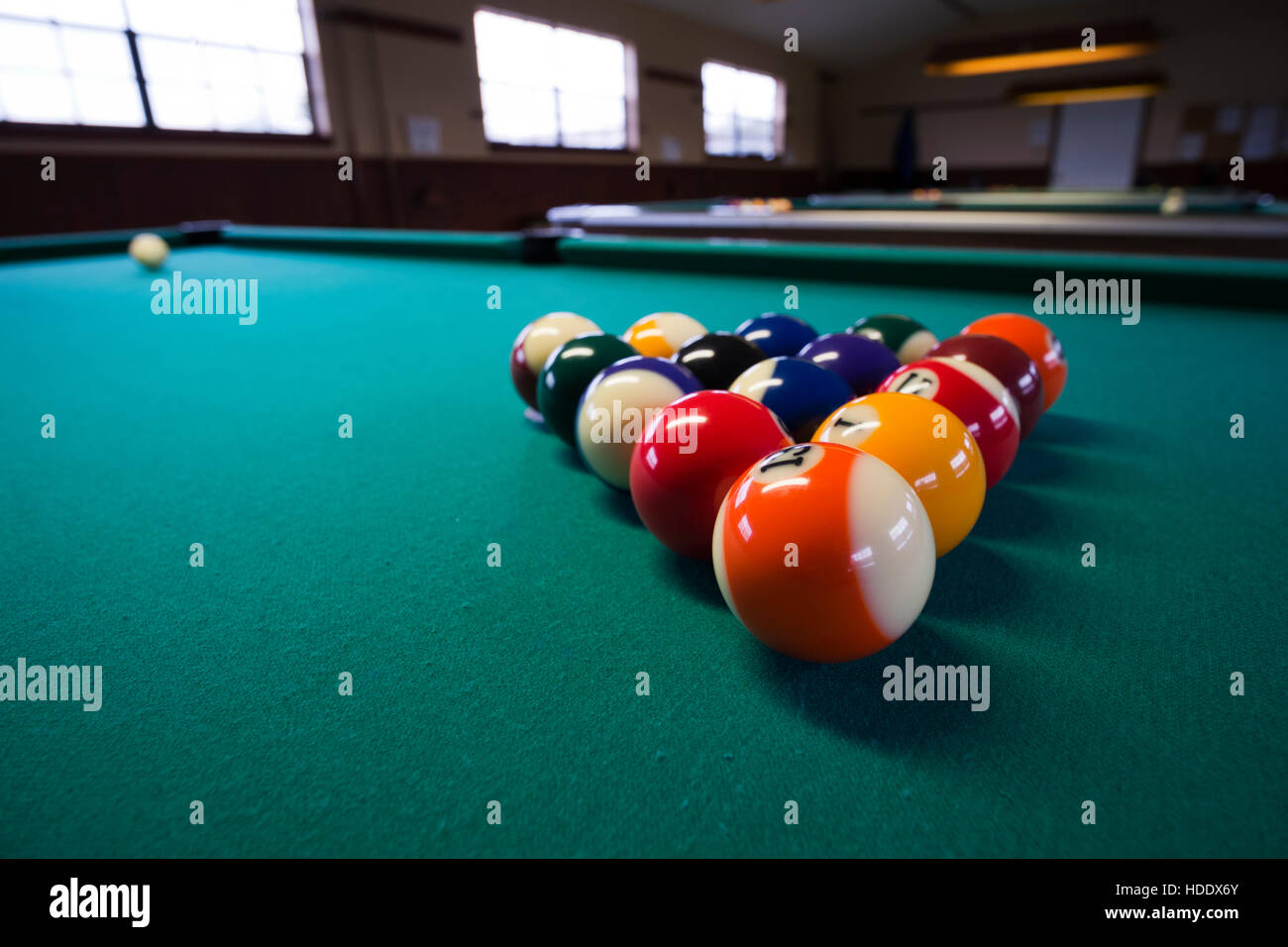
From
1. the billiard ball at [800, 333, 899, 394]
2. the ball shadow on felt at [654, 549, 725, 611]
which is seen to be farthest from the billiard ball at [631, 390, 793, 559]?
the billiard ball at [800, 333, 899, 394]

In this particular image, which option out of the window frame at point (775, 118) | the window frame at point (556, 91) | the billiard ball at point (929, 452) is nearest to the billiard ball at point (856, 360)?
the billiard ball at point (929, 452)

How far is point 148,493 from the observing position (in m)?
1.34

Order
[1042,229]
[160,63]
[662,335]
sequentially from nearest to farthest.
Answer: [662,335]
[1042,229]
[160,63]

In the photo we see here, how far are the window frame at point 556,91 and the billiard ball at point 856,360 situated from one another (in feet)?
24.8

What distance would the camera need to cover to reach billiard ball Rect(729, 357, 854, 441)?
126 centimetres

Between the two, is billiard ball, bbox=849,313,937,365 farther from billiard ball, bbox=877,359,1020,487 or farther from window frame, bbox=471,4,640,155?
window frame, bbox=471,4,640,155

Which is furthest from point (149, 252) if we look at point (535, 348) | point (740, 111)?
point (740, 111)

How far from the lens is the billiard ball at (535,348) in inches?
63.3

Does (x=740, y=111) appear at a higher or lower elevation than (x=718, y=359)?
higher

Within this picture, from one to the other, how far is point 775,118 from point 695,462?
1298 cm

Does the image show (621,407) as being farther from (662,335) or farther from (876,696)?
(876,696)

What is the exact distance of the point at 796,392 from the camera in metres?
1.27

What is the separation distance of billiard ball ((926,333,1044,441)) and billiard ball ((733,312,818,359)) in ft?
1.07

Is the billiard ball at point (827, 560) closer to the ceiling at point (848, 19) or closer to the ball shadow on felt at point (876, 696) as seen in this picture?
the ball shadow on felt at point (876, 696)
